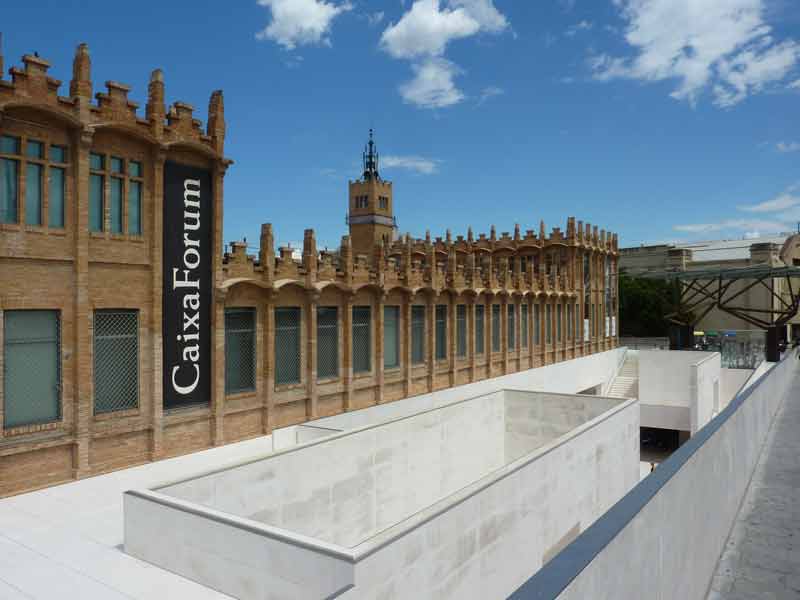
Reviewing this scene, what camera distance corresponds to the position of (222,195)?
19.1m

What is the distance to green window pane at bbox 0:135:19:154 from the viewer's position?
46.9ft

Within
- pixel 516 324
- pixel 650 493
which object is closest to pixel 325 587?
pixel 650 493

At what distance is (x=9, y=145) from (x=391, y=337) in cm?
1652

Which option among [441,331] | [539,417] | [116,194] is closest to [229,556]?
[116,194]

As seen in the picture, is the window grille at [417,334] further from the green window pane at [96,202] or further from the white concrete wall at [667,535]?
the white concrete wall at [667,535]

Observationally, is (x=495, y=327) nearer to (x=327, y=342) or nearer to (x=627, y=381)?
(x=327, y=342)

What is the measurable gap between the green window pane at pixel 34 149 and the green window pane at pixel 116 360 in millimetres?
4234

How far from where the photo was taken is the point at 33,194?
1481cm

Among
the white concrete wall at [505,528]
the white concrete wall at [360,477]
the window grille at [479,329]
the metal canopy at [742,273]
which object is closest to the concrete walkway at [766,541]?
the white concrete wall at [505,528]

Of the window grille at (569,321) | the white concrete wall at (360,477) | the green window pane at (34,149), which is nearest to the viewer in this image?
the white concrete wall at (360,477)

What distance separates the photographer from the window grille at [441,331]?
30.3m

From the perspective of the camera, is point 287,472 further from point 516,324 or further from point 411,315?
point 516,324

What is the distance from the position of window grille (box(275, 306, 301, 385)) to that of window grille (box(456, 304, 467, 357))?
12.1m

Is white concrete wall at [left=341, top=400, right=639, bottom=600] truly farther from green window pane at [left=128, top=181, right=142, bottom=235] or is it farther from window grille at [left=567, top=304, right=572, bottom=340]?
window grille at [left=567, top=304, right=572, bottom=340]
